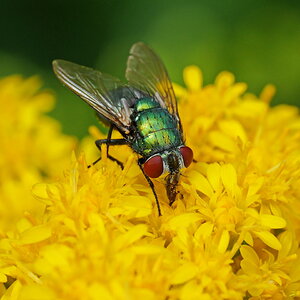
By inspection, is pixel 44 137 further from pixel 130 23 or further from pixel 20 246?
pixel 20 246

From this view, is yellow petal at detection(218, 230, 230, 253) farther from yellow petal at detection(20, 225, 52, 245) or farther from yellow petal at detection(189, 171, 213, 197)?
yellow petal at detection(20, 225, 52, 245)

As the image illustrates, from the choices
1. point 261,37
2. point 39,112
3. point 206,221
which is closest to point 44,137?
point 39,112

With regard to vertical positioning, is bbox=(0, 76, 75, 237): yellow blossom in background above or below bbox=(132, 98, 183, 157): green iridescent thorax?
below

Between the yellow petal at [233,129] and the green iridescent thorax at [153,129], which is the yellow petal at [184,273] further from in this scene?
the yellow petal at [233,129]

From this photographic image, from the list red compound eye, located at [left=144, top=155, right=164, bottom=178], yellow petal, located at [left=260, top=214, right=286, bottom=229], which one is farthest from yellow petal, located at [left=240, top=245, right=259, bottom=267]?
red compound eye, located at [left=144, top=155, right=164, bottom=178]

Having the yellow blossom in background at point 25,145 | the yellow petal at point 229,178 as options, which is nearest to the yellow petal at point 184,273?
the yellow petal at point 229,178
